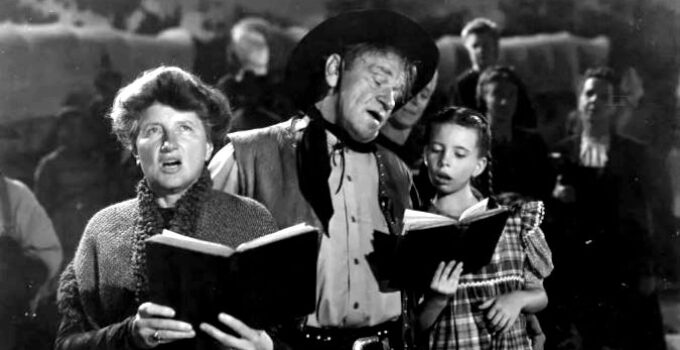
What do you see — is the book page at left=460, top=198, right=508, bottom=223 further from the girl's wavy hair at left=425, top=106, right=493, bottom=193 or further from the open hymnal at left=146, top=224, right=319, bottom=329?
the open hymnal at left=146, top=224, right=319, bottom=329

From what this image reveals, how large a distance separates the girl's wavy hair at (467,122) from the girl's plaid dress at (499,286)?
0.94ft

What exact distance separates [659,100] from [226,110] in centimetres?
171

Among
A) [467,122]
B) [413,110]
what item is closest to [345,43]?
[413,110]

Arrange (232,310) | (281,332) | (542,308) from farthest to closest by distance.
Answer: (542,308)
(281,332)
(232,310)

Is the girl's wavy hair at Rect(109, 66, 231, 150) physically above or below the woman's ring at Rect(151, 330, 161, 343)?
above

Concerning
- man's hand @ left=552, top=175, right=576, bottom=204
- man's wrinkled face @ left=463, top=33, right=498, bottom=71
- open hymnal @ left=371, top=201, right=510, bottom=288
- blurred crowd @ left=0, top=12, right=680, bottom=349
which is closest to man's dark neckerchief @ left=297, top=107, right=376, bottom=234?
blurred crowd @ left=0, top=12, right=680, bottom=349

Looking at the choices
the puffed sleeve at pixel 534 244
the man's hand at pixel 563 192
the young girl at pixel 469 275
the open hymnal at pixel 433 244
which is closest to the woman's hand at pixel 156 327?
the open hymnal at pixel 433 244

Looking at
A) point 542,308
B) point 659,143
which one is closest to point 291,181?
point 542,308

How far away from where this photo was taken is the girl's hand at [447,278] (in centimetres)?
252

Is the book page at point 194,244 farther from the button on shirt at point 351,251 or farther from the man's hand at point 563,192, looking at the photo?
the man's hand at point 563,192

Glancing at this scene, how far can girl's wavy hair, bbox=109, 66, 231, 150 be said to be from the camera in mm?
2377

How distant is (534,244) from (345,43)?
1018 millimetres

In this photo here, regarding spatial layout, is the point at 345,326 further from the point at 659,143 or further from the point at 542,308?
the point at 659,143

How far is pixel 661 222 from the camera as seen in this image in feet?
9.30
